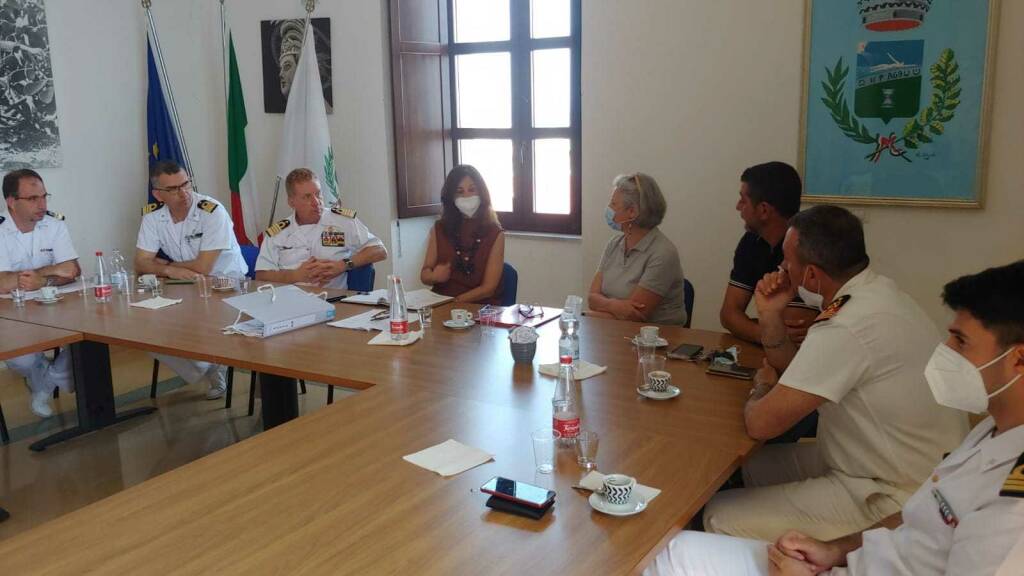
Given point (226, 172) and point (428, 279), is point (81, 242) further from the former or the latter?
point (428, 279)

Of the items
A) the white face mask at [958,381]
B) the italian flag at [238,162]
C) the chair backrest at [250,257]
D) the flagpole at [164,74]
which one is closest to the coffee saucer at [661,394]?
the white face mask at [958,381]

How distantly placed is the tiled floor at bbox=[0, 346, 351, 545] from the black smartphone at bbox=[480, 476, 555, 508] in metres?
2.40

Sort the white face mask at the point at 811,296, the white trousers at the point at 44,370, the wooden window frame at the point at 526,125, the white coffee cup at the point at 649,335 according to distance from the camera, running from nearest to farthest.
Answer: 1. the white face mask at the point at 811,296
2. the white coffee cup at the point at 649,335
3. the white trousers at the point at 44,370
4. the wooden window frame at the point at 526,125

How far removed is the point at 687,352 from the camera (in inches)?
108

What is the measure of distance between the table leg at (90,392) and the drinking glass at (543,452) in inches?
112

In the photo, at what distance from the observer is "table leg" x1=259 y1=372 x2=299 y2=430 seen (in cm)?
343

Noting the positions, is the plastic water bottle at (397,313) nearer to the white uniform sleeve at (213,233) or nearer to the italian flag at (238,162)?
the white uniform sleeve at (213,233)

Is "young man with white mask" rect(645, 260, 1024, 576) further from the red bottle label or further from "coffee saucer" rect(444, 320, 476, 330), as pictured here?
"coffee saucer" rect(444, 320, 476, 330)

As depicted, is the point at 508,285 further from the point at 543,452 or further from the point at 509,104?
the point at 543,452

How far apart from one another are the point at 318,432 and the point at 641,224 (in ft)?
6.23

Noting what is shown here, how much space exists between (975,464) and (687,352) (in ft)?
4.21

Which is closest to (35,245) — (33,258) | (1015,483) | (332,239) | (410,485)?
(33,258)

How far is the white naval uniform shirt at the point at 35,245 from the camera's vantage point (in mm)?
4371

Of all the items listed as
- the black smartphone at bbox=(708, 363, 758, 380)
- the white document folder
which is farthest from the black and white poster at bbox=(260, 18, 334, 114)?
the black smartphone at bbox=(708, 363, 758, 380)
